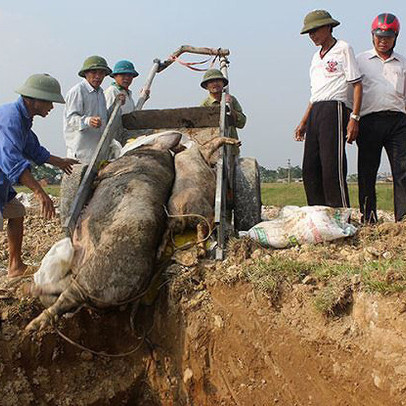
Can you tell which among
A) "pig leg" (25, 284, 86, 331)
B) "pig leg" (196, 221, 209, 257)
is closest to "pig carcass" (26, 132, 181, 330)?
"pig leg" (25, 284, 86, 331)

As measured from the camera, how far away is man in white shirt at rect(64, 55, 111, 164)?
5.81m

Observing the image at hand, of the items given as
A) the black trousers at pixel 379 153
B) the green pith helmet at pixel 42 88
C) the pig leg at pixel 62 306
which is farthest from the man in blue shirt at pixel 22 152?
the black trousers at pixel 379 153

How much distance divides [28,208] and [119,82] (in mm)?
3220

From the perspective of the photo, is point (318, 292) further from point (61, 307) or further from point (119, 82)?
point (119, 82)

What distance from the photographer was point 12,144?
431 cm

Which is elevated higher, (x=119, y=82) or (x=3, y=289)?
(x=119, y=82)

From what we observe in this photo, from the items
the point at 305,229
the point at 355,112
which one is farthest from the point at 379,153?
the point at 305,229

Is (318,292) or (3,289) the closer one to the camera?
(318,292)

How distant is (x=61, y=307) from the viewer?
3645 mm

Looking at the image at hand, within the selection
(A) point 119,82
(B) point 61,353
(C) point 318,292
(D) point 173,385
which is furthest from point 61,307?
(A) point 119,82

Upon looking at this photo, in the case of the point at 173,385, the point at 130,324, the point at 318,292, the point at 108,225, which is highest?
the point at 108,225

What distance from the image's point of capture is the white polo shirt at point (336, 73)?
17.0 feet

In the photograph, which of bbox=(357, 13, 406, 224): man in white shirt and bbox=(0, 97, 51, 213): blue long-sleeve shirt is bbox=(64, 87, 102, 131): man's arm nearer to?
bbox=(0, 97, 51, 213): blue long-sleeve shirt

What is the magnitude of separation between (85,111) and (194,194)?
2.14 meters
